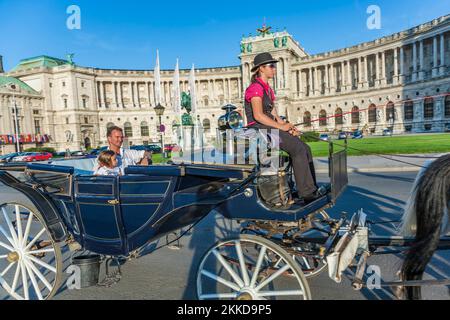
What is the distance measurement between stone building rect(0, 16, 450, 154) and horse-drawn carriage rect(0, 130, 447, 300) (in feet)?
171

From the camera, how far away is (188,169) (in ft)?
8.80

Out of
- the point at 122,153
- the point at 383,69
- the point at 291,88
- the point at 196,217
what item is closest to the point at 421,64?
the point at 383,69

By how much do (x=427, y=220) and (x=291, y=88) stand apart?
68525mm

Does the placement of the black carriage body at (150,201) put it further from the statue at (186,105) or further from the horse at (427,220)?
the statue at (186,105)

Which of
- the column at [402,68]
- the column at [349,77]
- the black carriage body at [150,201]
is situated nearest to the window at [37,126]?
the column at [349,77]

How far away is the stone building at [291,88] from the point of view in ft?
173

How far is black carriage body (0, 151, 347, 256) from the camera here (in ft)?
8.76

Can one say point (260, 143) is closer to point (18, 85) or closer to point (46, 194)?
point (46, 194)

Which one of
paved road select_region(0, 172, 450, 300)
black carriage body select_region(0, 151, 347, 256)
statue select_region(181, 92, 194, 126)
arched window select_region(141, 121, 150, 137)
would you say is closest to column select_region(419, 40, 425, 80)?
statue select_region(181, 92, 194, 126)

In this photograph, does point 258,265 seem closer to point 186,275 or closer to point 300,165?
point 300,165

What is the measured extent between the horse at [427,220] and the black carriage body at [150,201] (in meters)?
0.68

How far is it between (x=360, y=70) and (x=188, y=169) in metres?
66.7
